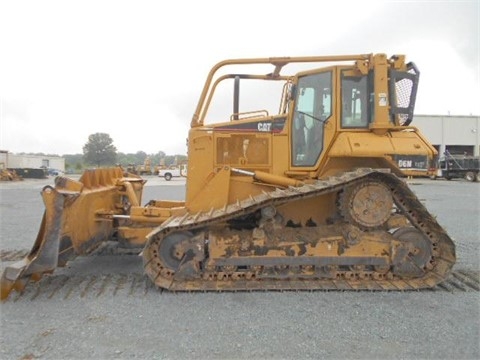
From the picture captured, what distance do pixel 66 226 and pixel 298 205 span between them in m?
3.26

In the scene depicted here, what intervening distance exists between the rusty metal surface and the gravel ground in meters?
0.24

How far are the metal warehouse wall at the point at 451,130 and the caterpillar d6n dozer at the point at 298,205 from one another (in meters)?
44.1

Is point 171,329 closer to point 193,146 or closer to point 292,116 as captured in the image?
point 193,146

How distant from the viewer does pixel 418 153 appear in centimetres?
485

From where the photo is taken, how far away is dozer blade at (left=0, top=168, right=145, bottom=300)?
4309mm

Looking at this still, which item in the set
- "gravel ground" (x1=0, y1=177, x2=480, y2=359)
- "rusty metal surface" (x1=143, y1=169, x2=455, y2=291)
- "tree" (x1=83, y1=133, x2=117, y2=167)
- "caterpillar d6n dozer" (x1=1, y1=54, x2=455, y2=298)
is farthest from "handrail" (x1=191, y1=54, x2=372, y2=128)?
"tree" (x1=83, y1=133, x2=117, y2=167)

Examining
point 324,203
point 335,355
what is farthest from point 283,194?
point 335,355

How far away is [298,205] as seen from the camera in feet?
17.0

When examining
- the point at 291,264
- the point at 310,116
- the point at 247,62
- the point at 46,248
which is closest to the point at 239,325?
the point at 291,264

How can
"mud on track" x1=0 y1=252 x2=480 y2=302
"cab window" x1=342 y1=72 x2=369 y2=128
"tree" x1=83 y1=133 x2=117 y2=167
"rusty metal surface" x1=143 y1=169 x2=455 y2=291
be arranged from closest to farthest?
"mud on track" x1=0 y1=252 x2=480 y2=302 < "rusty metal surface" x1=143 y1=169 x2=455 y2=291 < "cab window" x1=342 y1=72 x2=369 y2=128 < "tree" x1=83 y1=133 x2=117 y2=167

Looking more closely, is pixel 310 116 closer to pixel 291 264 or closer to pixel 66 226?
pixel 291 264

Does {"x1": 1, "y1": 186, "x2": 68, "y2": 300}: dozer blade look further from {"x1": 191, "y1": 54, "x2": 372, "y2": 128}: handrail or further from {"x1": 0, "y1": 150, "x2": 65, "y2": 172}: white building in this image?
{"x1": 0, "y1": 150, "x2": 65, "y2": 172}: white building

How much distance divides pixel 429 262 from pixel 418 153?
150 cm

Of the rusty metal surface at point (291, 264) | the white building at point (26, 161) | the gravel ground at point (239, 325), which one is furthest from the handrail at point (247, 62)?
the white building at point (26, 161)
